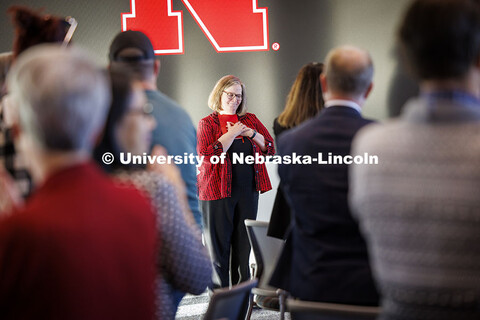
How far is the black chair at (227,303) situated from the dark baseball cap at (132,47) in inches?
38.2

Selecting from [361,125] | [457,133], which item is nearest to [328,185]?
[361,125]

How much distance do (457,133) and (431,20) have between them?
0.27 meters

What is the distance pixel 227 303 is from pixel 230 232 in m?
2.49

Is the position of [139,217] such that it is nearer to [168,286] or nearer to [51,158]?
[51,158]

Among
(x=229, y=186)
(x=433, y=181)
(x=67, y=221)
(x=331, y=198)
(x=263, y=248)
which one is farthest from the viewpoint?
(x=229, y=186)

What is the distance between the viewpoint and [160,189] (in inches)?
66.0

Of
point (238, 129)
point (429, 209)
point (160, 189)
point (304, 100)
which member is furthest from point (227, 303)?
point (238, 129)

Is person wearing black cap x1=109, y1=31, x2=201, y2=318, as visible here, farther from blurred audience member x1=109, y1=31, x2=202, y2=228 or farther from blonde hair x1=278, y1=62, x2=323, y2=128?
blonde hair x1=278, y1=62, x2=323, y2=128

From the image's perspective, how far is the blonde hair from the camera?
305 centimetres

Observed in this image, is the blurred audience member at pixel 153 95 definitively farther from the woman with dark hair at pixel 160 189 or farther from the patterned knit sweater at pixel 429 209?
the patterned knit sweater at pixel 429 209

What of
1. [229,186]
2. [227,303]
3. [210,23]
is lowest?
[227,303]

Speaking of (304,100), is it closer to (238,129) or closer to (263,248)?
(263,248)

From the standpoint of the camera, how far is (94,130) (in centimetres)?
115

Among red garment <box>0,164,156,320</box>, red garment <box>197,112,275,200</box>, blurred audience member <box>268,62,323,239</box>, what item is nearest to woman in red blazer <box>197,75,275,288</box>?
red garment <box>197,112,275,200</box>
